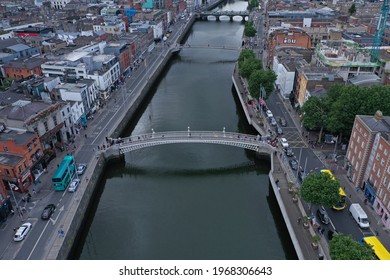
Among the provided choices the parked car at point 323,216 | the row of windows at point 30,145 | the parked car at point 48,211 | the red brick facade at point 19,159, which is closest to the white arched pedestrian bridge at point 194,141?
the row of windows at point 30,145

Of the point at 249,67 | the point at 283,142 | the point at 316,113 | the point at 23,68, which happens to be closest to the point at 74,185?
the point at 283,142

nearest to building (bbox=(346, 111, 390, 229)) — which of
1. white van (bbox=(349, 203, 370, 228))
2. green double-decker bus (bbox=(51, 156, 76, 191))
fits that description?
white van (bbox=(349, 203, 370, 228))

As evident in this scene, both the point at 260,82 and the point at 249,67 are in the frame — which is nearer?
the point at 260,82

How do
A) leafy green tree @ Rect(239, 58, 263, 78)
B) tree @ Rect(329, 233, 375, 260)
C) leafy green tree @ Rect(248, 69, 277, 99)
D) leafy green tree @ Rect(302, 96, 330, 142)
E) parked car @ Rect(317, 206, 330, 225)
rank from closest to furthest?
tree @ Rect(329, 233, 375, 260) < parked car @ Rect(317, 206, 330, 225) < leafy green tree @ Rect(302, 96, 330, 142) < leafy green tree @ Rect(248, 69, 277, 99) < leafy green tree @ Rect(239, 58, 263, 78)

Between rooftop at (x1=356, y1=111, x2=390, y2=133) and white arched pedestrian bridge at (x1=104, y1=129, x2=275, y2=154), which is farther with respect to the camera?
white arched pedestrian bridge at (x1=104, y1=129, x2=275, y2=154)

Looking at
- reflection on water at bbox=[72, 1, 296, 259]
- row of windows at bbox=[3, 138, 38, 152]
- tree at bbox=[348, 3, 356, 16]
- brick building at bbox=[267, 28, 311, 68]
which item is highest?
tree at bbox=[348, 3, 356, 16]

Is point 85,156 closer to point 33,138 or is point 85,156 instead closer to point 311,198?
point 33,138

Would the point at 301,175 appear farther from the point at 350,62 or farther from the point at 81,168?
the point at 350,62

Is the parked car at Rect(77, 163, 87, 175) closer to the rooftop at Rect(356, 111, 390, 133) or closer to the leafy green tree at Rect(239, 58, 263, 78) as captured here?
the rooftop at Rect(356, 111, 390, 133)
